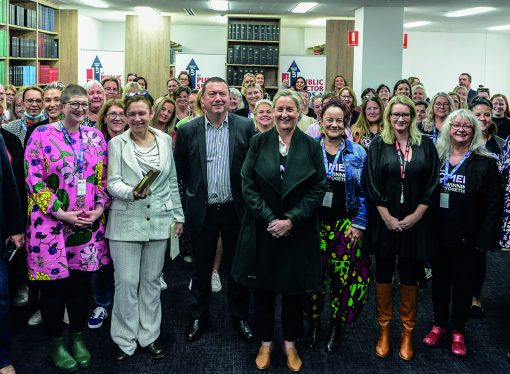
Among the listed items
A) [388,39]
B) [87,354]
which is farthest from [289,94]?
[388,39]

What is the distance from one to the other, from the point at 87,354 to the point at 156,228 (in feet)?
2.67

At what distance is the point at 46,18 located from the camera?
9.63m

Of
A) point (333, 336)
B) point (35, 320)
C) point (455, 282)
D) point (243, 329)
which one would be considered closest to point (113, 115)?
point (35, 320)

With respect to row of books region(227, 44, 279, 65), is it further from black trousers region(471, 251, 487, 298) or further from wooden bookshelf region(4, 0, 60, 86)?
black trousers region(471, 251, 487, 298)

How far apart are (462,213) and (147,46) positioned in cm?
970

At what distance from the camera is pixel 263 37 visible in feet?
36.0

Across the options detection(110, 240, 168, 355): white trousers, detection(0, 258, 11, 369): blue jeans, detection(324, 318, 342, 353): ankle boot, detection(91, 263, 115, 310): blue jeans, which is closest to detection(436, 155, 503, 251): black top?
detection(324, 318, 342, 353): ankle boot

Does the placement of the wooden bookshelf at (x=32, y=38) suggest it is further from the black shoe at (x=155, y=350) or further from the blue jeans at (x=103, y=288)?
the black shoe at (x=155, y=350)

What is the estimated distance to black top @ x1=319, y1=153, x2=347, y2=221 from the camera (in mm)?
3207

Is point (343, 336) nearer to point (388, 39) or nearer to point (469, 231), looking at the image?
point (469, 231)

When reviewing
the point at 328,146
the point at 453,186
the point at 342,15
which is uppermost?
the point at 342,15

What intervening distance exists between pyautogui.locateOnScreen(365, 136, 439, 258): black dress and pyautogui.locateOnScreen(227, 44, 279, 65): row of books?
7962 mm

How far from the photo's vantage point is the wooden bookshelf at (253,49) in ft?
35.7

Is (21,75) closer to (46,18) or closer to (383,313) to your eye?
(46,18)
